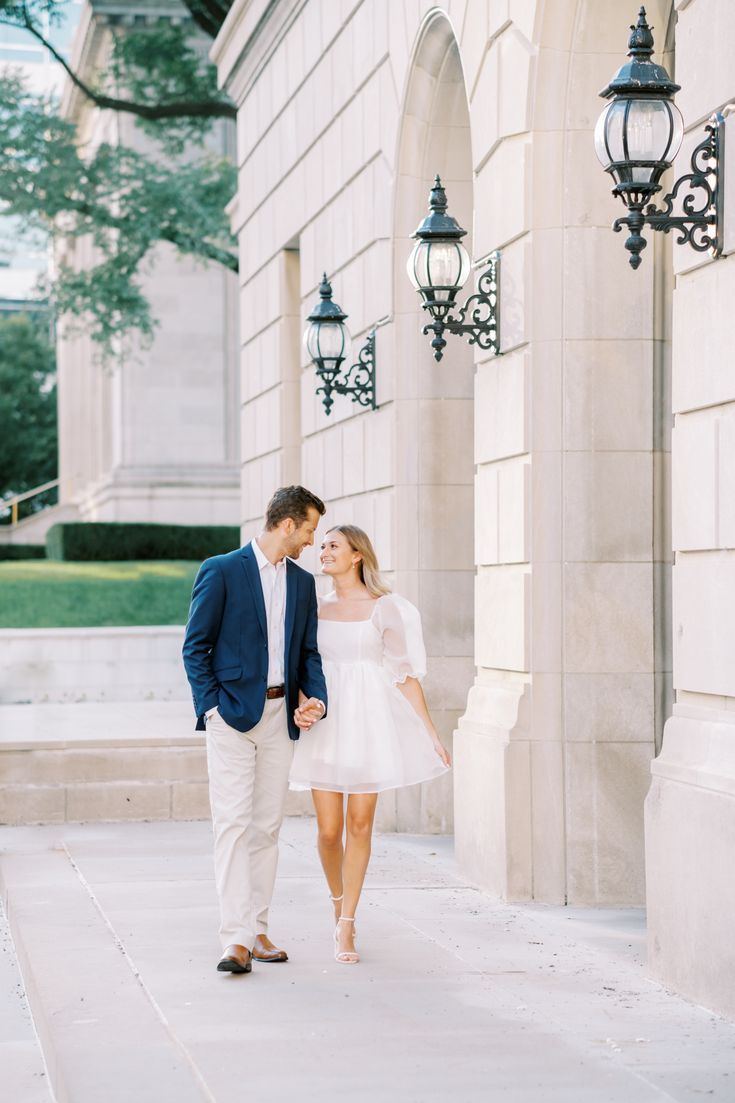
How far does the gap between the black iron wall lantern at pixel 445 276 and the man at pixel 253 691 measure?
2706mm

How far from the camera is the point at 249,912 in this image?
7.38 metres

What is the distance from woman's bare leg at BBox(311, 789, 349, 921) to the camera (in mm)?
7789

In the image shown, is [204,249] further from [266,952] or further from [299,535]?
[266,952]

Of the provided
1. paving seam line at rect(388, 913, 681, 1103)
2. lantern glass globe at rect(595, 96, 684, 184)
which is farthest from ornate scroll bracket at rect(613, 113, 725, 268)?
paving seam line at rect(388, 913, 681, 1103)

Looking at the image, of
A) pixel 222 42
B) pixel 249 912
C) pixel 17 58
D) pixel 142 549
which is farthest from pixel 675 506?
pixel 17 58

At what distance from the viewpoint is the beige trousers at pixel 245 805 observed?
7344 mm

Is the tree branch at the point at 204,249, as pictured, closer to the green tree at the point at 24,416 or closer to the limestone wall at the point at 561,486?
the limestone wall at the point at 561,486

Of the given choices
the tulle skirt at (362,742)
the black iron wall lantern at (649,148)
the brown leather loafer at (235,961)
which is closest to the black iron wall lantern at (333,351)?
the tulle skirt at (362,742)

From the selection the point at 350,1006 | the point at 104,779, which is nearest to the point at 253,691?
the point at 350,1006

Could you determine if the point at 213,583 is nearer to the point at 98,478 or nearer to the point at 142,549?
the point at 142,549

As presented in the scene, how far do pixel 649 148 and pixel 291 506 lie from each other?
7.06ft

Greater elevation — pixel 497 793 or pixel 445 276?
pixel 445 276

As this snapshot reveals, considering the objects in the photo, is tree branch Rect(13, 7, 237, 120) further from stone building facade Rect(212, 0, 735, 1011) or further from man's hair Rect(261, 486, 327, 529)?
man's hair Rect(261, 486, 327, 529)

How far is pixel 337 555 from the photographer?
784cm
